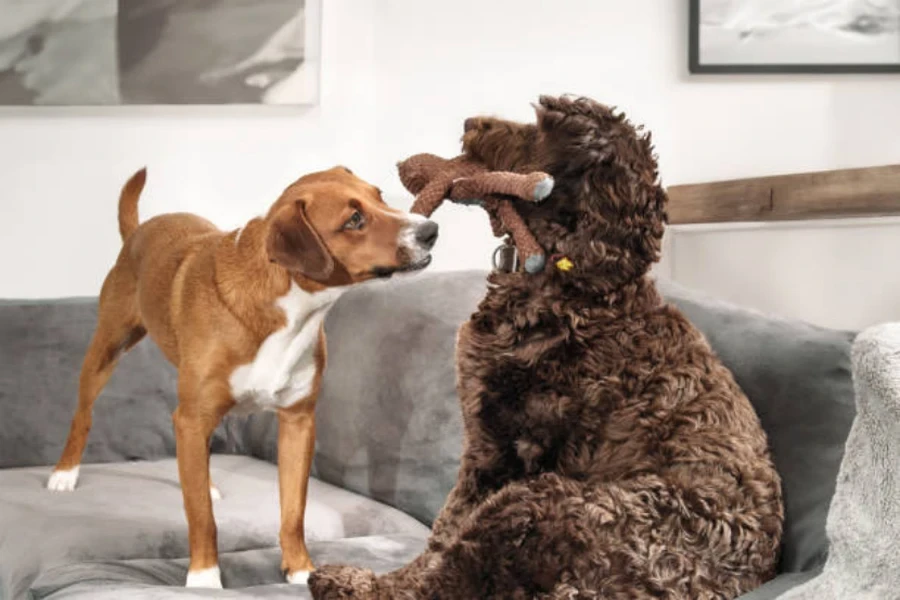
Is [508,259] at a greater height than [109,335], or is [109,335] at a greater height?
[508,259]

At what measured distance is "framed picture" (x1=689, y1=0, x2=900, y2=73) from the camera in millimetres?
2869

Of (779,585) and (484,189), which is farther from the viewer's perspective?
(484,189)

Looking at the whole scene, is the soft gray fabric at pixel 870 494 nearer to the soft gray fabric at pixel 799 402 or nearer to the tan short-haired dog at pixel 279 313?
the soft gray fabric at pixel 799 402

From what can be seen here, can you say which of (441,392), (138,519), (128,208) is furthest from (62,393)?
(441,392)

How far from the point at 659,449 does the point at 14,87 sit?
7.22ft

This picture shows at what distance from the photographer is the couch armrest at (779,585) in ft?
4.21

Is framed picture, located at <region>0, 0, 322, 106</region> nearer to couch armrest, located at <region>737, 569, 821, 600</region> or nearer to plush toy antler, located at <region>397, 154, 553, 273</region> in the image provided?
plush toy antler, located at <region>397, 154, 553, 273</region>

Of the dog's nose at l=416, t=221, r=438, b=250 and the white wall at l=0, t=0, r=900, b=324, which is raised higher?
the white wall at l=0, t=0, r=900, b=324

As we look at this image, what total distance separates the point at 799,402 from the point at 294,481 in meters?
0.78

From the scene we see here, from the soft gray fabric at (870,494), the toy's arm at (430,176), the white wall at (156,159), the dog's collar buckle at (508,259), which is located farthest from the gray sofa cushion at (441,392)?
the white wall at (156,159)

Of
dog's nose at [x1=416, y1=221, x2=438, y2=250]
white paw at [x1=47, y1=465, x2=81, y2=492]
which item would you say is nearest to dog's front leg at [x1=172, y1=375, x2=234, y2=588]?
dog's nose at [x1=416, y1=221, x2=438, y2=250]

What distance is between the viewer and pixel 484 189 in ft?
4.71

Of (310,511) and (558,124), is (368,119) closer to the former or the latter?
(310,511)

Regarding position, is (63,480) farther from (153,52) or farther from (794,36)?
(794,36)
